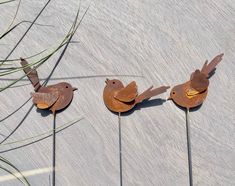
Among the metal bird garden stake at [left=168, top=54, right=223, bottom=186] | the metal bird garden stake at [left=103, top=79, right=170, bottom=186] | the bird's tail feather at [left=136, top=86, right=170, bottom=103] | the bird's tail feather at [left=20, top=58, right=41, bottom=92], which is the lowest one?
the metal bird garden stake at [left=168, top=54, right=223, bottom=186]

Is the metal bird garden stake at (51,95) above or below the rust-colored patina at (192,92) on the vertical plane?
above

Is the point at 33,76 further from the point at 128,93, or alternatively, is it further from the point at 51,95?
the point at 128,93

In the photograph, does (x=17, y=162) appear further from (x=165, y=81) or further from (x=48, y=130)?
(x=165, y=81)

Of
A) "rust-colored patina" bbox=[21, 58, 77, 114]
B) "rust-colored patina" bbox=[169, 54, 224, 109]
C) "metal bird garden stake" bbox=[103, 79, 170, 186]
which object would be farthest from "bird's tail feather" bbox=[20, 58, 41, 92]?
"rust-colored patina" bbox=[169, 54, 224, 109]

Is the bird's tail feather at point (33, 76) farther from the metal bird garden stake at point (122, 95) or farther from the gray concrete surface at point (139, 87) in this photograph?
the metal bird garden stake at point (122, 95)

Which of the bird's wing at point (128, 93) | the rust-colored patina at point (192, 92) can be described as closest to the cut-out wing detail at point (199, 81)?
the rust-colored patina at point (192, 92)

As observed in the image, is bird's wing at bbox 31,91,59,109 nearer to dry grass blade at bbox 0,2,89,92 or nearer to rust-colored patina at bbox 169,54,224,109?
dry grass blade at bbox 0,2,89,92
